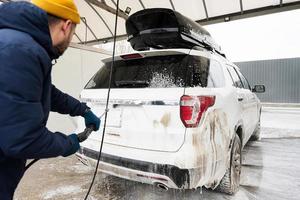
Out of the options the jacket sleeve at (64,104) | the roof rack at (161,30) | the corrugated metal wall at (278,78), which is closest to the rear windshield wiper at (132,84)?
the jacket sleeve at (64,104)

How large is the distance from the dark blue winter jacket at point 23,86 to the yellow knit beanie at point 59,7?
0.26 feet

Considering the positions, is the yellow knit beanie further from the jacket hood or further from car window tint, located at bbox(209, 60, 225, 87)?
car window tint, located at bbox(209, 60, 225, 87)

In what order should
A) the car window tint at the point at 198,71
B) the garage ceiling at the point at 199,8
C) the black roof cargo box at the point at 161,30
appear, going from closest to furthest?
the car window tint at the point at 198,71 → the black roof cargo box at the point at 161,30 → the garage ceiling at the point at 199,8

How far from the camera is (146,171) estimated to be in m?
2.17

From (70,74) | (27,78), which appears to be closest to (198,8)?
(70,74)

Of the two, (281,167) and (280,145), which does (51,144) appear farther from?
(280,145)

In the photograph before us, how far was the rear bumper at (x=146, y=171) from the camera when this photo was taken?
2064mm

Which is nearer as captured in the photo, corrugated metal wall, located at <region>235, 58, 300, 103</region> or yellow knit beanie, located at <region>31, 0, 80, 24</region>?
yellow knit beanie, located at <region>31, 0, 80, 24</region>

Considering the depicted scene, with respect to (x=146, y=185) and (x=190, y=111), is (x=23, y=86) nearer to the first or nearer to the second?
(x=190, y=111)

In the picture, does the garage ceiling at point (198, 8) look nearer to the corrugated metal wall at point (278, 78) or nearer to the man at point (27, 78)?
the man at point (27, 78)

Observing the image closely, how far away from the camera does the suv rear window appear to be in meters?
2.28

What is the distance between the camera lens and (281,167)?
4070 mm

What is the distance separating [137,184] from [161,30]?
209 cm

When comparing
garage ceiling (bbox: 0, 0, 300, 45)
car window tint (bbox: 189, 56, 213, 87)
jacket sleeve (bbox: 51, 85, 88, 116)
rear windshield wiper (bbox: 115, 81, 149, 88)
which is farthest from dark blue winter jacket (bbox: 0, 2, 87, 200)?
garage ceiling (bbox: 0, 0, 300, 45)
